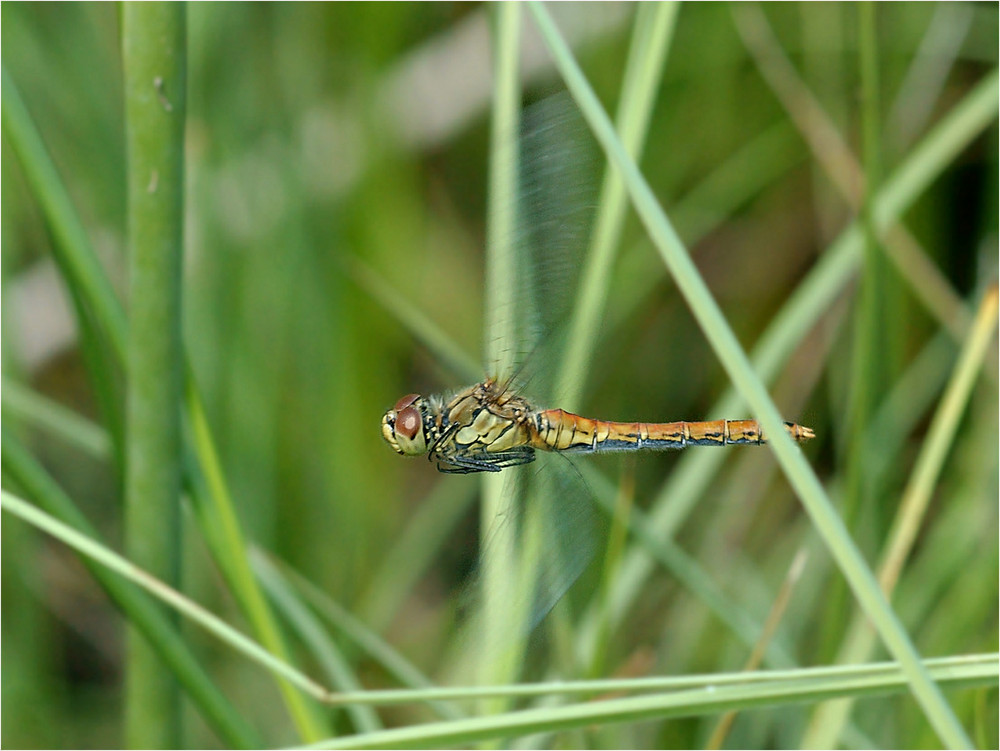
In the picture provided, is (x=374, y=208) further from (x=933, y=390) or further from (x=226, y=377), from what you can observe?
(x=933, y=390)

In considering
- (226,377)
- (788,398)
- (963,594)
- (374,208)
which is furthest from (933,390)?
(226,377)

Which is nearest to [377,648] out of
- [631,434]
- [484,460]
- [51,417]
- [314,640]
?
[314,640]

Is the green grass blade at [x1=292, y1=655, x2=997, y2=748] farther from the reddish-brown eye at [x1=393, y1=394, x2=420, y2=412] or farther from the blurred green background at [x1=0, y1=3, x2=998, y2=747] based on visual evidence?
the blurred green background at [x1=0, y1=3, x2=998, y2=747]

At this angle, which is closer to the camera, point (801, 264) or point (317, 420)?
point (317, 420)

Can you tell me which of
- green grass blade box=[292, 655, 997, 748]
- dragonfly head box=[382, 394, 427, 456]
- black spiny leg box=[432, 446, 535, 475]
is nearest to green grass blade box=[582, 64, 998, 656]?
black spiny leg box=[432, 446, 535, 475]

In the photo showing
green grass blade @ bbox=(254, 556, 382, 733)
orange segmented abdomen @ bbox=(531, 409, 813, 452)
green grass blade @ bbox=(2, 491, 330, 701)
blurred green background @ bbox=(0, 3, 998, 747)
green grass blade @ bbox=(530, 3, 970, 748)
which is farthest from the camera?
blurred green background @ bbox=(0, 3, 998, 747)

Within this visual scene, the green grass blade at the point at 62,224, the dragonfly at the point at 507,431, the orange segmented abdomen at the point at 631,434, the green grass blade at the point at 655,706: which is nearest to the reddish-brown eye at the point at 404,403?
the dragonfly at the point at 507,431

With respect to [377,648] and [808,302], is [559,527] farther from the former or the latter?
[808,302]
